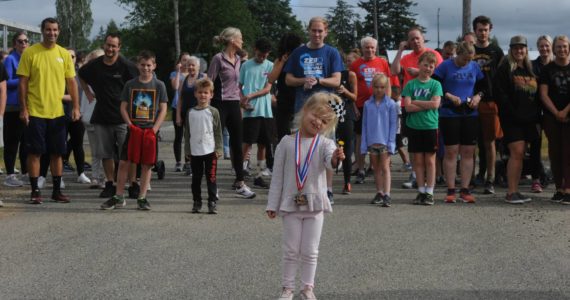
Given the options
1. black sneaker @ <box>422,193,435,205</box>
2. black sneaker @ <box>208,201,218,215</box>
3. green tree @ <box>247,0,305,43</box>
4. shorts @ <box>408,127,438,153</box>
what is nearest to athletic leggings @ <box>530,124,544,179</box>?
shorts @ <box>408,127,438,153</box>

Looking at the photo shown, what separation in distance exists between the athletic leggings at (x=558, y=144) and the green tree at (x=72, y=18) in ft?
351

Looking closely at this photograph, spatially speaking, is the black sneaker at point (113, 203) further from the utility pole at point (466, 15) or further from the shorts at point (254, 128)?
the utility pole at point (466, 15)

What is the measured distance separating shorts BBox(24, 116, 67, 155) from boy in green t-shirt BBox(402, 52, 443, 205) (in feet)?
13.9

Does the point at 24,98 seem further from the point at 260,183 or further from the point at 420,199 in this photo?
the point at 420,199

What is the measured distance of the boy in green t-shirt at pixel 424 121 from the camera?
10047 mm

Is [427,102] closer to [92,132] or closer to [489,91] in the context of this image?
[489,91]

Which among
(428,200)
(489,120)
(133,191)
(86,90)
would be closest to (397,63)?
(489,120)

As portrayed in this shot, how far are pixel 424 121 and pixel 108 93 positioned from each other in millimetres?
3951

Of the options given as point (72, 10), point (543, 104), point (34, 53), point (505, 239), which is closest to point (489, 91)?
point (543, 104)

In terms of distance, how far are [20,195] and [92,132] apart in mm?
1249

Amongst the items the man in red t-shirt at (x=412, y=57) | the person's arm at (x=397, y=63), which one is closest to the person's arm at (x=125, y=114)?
the man in red t-shirt at (x=412, y=57)

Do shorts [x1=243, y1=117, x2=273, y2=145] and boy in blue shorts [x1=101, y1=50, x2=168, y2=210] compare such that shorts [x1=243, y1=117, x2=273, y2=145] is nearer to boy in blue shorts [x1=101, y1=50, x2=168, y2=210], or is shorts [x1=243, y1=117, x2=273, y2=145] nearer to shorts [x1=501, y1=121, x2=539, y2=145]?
boy in blue shorts [x1=101, y1=50, x2=168, y2=210]

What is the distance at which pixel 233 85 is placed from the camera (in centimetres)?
1120

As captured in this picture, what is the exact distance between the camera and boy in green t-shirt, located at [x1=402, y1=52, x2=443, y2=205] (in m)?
10.0
